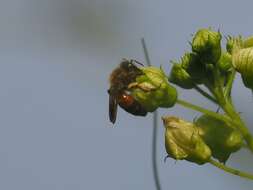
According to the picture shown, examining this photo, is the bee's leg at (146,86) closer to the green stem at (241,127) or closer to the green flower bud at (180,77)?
the green flower bud at (180,77)

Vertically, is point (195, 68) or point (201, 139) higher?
point (195, 68)

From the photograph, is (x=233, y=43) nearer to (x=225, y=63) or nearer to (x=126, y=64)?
(x=225, y=63)

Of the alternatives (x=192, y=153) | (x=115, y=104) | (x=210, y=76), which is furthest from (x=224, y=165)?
(x=115, y=104)

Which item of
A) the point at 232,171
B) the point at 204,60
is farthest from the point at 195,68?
the point at 232,171

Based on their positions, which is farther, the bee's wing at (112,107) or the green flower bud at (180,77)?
the bee's wing at (112,107)

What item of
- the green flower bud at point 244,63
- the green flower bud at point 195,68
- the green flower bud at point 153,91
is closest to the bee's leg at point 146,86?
the green flower bud at point 153,91

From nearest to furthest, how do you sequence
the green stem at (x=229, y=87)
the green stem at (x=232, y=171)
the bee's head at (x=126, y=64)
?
the green stem at (x=232, y=171) < the green stem at (x=229, y=87) < the bee's head at (x=126, y=64)

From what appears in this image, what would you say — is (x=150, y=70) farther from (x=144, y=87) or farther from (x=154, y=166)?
(x=154, y=166)

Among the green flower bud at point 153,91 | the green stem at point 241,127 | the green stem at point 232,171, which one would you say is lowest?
the green stem at point 232,171
